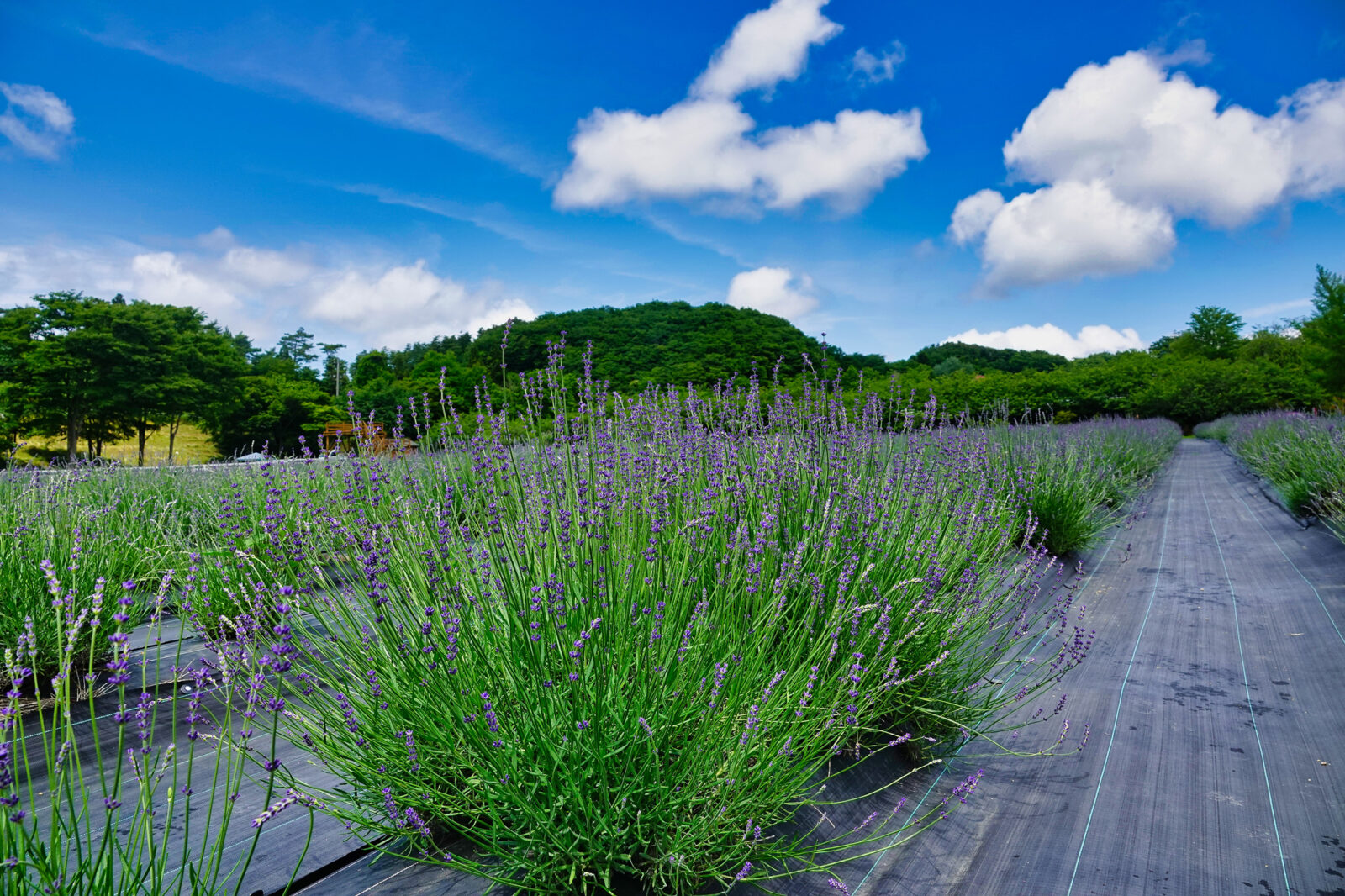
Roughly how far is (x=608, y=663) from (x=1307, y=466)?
8020 mm

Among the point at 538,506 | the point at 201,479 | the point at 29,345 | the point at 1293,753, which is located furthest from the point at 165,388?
the point at 1293,753

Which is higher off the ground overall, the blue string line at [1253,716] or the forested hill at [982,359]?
the forested hill at [982,359]

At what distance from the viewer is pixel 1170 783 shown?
90.8 inches

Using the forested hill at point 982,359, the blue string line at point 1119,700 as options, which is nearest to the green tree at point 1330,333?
the forested hill at point 982,359

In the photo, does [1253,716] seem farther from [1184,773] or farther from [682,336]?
[682,336]

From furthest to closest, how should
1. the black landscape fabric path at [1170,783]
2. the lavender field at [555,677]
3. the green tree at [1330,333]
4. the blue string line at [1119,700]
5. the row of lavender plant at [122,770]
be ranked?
the green tree at [1330,333], the blue string line at [1119,700], the black landscape fabric path at [1170,783], the lavender field at [555,677], the row of lavender plant at [122,770]

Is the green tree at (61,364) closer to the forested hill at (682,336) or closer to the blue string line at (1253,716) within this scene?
the forested hill at (682,336)

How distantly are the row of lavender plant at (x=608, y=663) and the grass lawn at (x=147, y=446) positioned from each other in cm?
2071

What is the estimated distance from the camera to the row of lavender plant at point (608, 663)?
1.54 metres

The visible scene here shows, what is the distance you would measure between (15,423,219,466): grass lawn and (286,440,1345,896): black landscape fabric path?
21.7m

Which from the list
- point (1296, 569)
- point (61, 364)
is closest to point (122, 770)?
point (1296, 569)

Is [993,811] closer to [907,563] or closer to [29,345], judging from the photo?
[907,563]

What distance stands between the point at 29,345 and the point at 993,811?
35452 millimetres

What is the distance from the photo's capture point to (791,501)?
2943 millimetres
